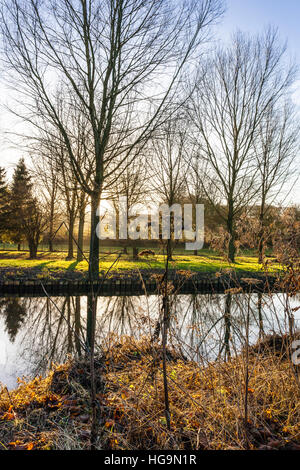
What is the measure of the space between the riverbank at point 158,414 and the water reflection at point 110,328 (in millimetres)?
376

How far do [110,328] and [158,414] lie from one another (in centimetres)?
307

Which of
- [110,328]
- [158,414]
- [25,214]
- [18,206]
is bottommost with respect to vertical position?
[110,328]

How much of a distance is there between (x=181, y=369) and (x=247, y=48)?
53.7 feet

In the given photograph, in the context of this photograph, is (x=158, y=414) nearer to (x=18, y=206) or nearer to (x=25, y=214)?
(x=25, y=214)

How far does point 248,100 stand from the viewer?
16.3 m

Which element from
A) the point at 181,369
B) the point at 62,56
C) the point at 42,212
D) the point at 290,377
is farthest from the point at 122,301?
the point at 42,212

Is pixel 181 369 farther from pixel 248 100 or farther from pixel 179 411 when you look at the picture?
pixel 248 100

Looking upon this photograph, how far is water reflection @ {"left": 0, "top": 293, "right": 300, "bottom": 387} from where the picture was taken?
134 inches

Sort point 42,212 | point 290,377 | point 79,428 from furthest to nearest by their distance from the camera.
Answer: point 42,212 < point 290,377 < point 79,428

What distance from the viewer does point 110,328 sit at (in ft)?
18.0

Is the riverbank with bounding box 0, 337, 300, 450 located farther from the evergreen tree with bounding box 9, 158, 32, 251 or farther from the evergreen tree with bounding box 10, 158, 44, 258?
the evergreen tree with bounding box 9, 158, 32, 251

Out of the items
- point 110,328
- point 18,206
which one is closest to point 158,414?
point 110,328

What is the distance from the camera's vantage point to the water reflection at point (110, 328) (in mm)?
3408

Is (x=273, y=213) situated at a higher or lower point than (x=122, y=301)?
higher
